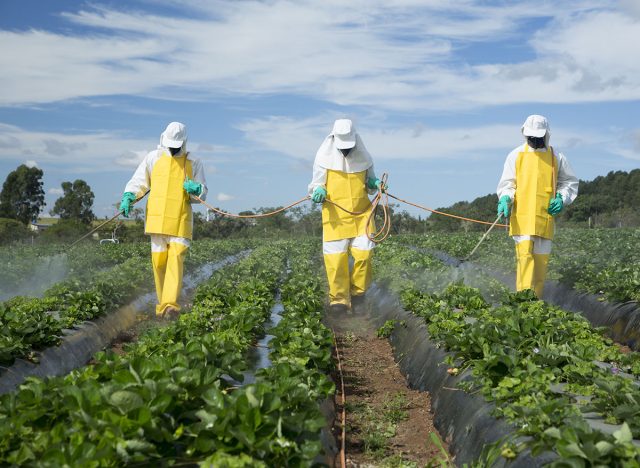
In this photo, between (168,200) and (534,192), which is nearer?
(534,192)

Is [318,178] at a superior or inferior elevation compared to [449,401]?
superior

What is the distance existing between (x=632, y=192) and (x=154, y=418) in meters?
55.5

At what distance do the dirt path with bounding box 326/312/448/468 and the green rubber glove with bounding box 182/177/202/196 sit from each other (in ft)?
7.93

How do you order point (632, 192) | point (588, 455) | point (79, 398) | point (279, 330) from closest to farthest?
point (588, 455) → point (79, 398) → point (279, 330) → point (632, 192)

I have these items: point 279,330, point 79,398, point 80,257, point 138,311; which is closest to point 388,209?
point 138,311

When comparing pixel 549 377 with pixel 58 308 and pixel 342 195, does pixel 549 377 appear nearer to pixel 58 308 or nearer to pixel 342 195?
pixel 342 195

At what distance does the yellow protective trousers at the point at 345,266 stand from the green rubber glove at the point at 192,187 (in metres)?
1.74

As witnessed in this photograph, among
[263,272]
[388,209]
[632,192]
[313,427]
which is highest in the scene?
[632,192]

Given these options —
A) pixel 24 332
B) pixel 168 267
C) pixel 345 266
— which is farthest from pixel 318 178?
pixel 24 332

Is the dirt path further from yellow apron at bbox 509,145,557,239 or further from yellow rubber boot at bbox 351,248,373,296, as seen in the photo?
yellow apron at bbox 509,145,557,239

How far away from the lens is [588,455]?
130 inches

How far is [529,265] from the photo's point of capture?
8906 millimetres

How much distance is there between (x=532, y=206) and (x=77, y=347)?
16.4 feet

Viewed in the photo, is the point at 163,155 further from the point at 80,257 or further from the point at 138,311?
the point at 80,257
